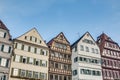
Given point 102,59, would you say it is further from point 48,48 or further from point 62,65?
point 48,48

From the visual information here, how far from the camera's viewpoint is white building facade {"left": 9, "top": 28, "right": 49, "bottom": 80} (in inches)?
1639

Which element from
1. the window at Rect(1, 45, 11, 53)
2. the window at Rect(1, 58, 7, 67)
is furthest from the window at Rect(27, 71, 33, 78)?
the window at Rect(1, 45, 11, 53)

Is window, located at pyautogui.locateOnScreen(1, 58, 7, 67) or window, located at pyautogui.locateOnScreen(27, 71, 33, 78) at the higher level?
window, located at pyautogui.locateOnScreen(1, 58, 7, 67)

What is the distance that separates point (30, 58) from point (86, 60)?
16.1 m

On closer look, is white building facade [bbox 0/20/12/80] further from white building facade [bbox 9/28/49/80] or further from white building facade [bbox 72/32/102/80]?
white building facade [bbox 72/32/102/80]

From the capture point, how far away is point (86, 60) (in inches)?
1994

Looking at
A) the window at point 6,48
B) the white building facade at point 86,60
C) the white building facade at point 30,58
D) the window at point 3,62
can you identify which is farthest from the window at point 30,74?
the white building facade at point 86,60

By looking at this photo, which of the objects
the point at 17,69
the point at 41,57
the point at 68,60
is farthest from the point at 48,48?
the point at 17,69

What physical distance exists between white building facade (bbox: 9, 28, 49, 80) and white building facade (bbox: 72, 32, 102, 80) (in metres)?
8.36

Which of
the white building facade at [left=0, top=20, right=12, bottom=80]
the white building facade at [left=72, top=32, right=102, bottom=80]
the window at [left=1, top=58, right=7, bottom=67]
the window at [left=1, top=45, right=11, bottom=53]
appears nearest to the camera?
the white building facade at [left=0, top=20, right=12, bottom=80]

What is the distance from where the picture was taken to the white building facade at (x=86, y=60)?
4820cm

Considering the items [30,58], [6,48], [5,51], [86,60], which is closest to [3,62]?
[5,51]

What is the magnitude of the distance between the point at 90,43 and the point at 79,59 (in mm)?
7734

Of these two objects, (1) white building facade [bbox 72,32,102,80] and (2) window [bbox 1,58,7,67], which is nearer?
(2) window [bbox 1,58,7,67]
